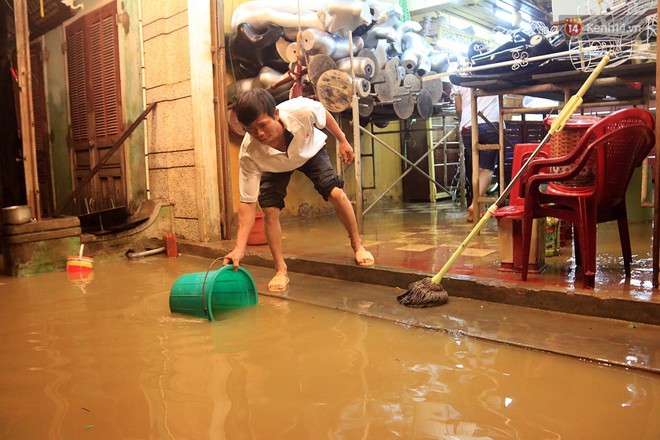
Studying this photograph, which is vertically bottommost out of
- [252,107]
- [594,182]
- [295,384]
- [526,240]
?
[295,384]

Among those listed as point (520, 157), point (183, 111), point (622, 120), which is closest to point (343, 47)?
point (183, 111)

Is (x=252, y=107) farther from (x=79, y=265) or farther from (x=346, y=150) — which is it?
(x=79, y=265)

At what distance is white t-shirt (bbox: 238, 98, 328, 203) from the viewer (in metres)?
4.58

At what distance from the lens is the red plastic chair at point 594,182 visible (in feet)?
12.1

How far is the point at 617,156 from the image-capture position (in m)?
3.78

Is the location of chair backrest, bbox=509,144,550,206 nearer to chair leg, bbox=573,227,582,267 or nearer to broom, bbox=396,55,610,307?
chair leg, bbox=573,227,582,267

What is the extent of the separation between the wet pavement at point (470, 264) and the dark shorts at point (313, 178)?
30.2 inches

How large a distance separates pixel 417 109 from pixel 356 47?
1497 mm

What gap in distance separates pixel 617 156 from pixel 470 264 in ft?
5.01

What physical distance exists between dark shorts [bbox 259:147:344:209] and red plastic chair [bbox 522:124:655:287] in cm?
168

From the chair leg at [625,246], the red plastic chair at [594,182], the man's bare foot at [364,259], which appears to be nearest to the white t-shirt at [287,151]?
the man's bare foot at [364,259]

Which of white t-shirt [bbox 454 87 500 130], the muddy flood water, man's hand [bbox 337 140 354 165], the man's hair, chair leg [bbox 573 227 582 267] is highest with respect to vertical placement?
white t-shirt [bbox 454 87 500 130]

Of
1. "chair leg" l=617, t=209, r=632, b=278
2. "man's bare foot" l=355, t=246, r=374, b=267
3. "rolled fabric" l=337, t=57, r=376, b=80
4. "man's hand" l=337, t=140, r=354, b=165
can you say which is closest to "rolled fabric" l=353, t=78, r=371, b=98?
"rolled fabric" l=337, t=57, r=376, b=80

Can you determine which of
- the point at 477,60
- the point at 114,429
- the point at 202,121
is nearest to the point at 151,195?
the point at 202,121
